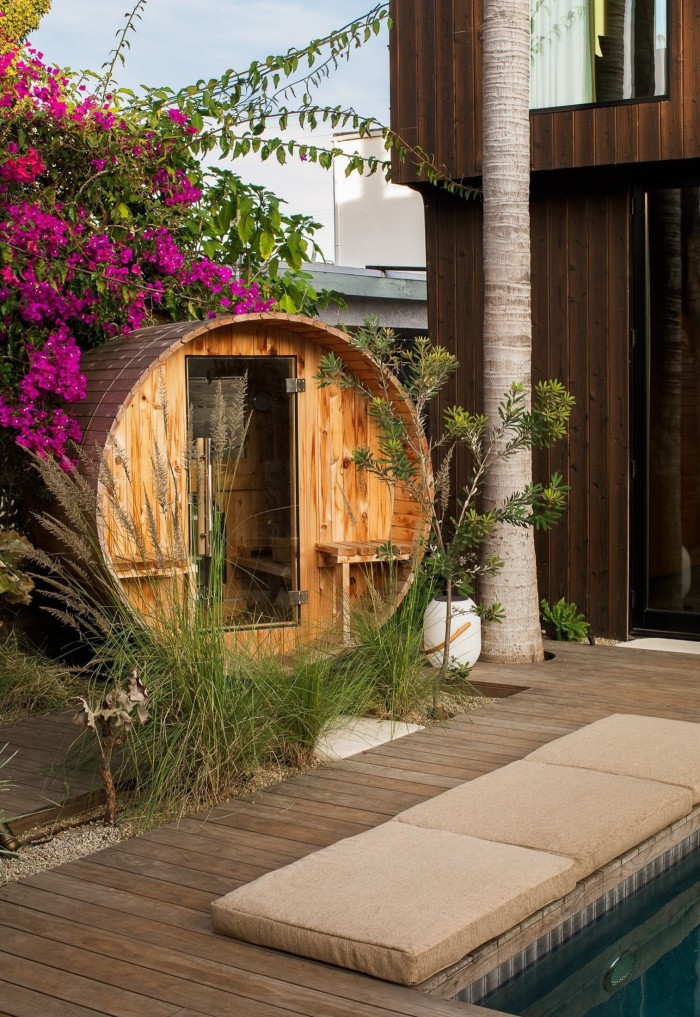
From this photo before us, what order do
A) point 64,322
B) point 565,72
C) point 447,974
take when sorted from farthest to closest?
point 565,72 < point 64,322 < point 447,974

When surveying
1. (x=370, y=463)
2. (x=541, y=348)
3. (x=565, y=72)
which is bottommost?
(x=370, y=463)

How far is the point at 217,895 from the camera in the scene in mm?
3404

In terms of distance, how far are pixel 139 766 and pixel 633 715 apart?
1.98 m

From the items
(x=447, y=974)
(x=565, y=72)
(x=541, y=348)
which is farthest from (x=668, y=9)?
(x=447, y=974)

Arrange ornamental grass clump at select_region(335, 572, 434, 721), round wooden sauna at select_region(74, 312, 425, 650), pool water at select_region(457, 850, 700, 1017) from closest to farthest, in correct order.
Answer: pool water at select_region(457, 850, 700, 1017) < ornamental grass clump at select_region(335, 572, 434, 721) < round wooden sauna at select_region(74, 312, 425, 650)

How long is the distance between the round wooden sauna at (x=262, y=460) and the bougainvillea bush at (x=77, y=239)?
0.27 metres

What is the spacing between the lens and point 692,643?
7.02m

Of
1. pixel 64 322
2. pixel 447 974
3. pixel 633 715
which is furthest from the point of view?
pixel 64 322

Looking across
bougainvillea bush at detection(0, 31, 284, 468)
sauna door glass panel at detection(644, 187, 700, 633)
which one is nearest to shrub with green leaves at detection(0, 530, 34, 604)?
bougainvillea bush at detection(0, 31, 284, 468)

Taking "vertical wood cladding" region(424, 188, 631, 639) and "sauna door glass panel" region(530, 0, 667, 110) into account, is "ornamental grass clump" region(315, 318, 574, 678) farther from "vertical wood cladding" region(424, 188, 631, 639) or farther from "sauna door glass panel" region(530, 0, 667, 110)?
"sauna door glass panel" region(530, 0, 667, 110)

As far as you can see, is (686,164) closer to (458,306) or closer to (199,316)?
(458,306)

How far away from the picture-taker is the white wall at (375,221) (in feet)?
50.9

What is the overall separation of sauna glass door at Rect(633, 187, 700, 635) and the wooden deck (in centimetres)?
172

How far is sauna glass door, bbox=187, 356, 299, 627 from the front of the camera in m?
6.09
